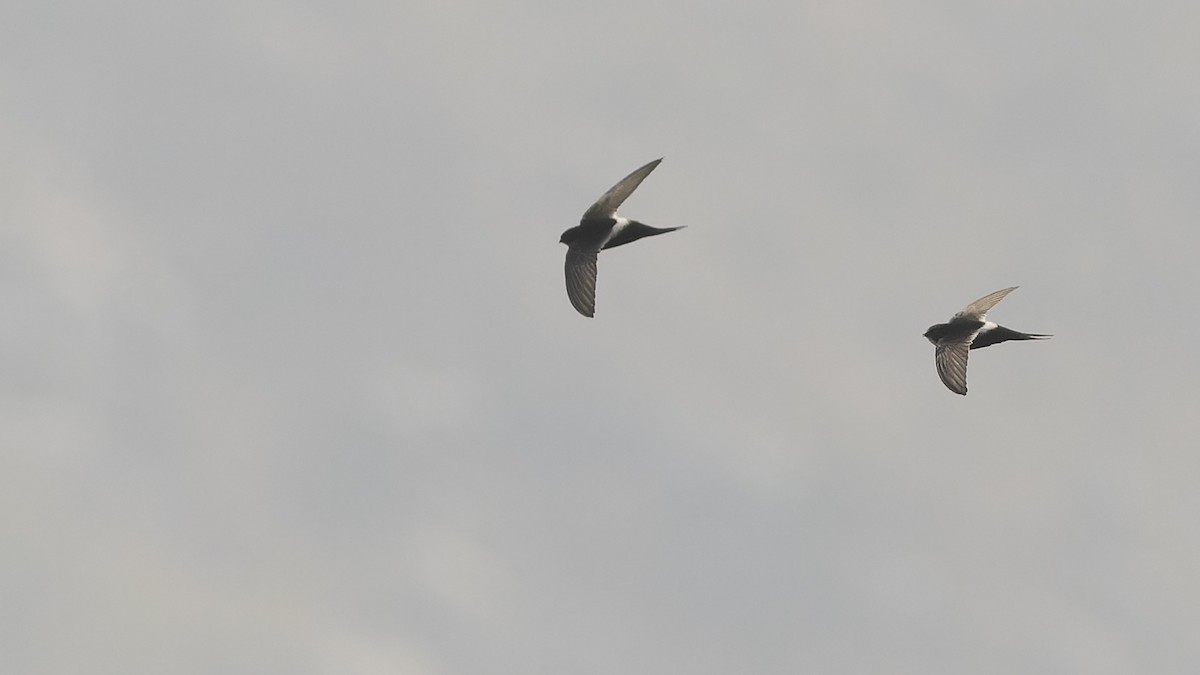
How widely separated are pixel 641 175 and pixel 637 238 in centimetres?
369

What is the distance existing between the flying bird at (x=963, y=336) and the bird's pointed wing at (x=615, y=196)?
14534 mm

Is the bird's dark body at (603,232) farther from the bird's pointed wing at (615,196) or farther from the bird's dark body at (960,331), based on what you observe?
the bird's dark body at (960,331)

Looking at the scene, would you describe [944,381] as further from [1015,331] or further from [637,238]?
[637,238]

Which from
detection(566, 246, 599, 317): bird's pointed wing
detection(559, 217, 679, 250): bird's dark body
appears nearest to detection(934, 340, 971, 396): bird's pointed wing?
detection(559, 217, 679, 250): bird's dark body

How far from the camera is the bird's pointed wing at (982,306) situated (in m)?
69.1

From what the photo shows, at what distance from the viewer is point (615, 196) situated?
6009 centimetres

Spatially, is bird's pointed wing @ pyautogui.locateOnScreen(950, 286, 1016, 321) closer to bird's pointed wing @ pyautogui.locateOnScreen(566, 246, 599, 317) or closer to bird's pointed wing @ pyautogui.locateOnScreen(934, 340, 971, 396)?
bird's pointed wing @ pyautogui.locateOnScreen(934, 340, 971, 396)

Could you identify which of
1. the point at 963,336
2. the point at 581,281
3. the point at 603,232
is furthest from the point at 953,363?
the point at 581,281

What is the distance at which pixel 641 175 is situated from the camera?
5897 cm

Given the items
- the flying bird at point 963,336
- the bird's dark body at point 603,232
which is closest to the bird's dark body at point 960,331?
the flying bird at point 963,336

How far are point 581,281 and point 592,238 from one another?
1.51 m

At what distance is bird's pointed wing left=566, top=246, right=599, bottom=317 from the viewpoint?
199 feet

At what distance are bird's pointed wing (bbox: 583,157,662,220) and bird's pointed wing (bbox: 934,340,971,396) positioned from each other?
1448 cm

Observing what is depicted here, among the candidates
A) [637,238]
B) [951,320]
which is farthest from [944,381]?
[637,238]
